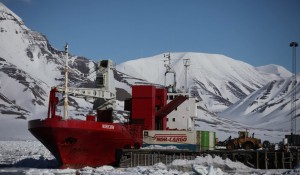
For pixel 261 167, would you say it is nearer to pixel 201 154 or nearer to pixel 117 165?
pixel 201 154

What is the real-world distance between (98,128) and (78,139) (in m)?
1.83

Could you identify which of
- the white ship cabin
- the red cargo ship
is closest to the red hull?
the red cargo ship

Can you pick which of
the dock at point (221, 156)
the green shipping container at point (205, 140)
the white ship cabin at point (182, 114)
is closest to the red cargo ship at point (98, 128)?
the dock at point (221, 156)

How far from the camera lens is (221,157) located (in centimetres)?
3862

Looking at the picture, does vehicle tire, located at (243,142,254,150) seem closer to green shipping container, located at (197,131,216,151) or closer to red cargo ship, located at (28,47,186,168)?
green shipping container, located at (197,131,216,151)

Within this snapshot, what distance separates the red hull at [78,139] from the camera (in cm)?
3459

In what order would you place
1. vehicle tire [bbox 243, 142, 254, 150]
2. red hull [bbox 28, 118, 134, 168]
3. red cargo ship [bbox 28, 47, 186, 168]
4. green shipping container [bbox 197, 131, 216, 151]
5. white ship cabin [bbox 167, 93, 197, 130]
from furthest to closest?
vehicle tire [bbox 243, 142, 254, 150]
white ship cabin [bbox 167, 93, 197, 130]
green shipping container [bbox 197, 131, 216, 151]
red cargo ship [bbox 28, 47, 186, 168]
red hull [bbox 28, 118, 134, 168]

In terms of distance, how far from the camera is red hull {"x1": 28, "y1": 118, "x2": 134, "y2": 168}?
3459cm

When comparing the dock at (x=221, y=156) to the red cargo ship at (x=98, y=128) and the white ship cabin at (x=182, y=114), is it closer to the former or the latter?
the red cargo ship at (x=98, y=128)

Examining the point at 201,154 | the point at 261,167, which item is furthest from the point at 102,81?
the point at 261,167

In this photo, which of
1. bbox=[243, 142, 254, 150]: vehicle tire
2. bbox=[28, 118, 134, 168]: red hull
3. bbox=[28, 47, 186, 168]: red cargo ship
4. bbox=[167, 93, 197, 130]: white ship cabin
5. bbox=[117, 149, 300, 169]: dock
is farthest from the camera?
bbox=[243, 142, 254, 150]: vehicle tire

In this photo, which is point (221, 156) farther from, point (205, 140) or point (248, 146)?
point (248, 146)

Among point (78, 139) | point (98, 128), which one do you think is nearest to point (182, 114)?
point (98, 128)

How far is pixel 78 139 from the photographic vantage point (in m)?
35.2
